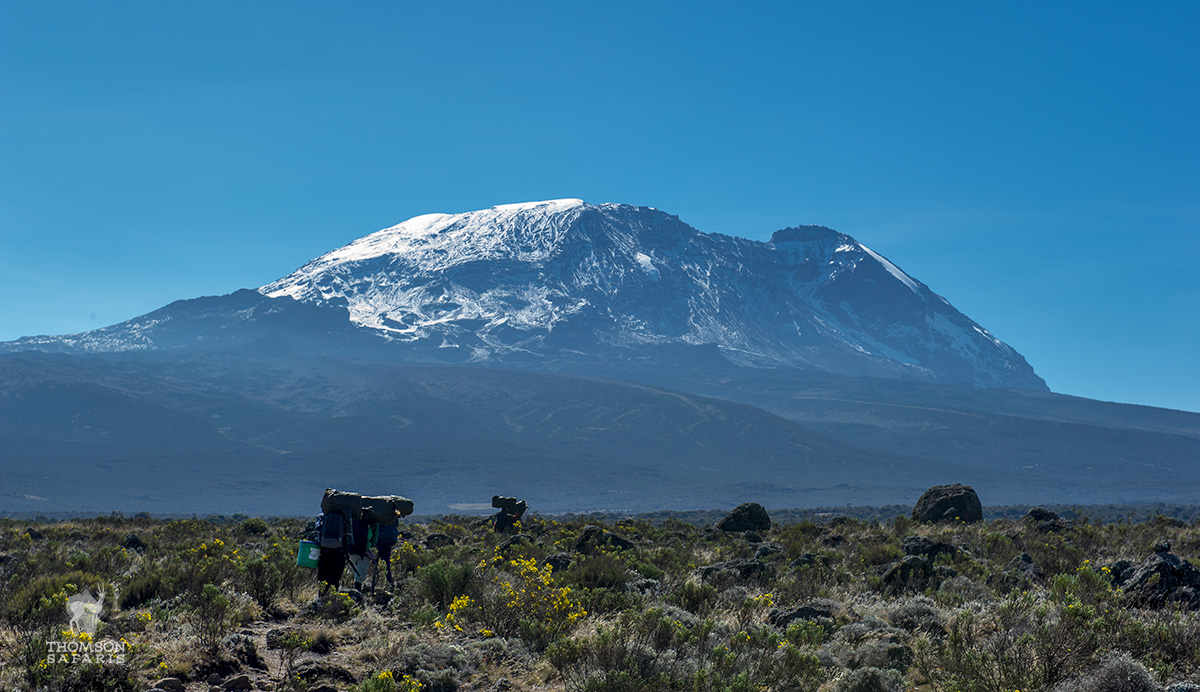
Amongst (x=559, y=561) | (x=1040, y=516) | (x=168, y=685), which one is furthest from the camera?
(x=1040, y=516)

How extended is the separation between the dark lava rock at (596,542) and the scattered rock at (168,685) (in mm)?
9941

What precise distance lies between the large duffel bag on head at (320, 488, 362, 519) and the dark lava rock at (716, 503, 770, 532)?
1530 centimetres

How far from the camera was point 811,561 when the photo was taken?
1460 cm

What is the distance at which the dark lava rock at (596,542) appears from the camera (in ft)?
53.4

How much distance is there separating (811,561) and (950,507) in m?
11.8

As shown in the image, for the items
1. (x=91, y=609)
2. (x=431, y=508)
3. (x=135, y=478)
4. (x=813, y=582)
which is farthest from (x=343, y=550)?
(x=135, y=478)

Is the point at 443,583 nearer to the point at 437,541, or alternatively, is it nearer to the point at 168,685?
the point at 168,685

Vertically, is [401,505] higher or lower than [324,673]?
higher

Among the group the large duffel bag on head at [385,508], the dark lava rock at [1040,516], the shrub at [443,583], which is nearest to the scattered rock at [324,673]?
the shrub at [443,583]

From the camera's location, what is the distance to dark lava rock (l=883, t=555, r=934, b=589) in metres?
11.4

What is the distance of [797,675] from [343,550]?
528 cm

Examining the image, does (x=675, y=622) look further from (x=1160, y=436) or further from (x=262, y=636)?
(x=1160, y=436)

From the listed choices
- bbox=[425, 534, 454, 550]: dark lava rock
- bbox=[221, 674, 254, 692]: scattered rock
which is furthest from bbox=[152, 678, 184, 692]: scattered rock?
bbox=[425, 534, 454, 550]: dark lava rock

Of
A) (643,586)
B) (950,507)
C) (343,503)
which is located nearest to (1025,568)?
(643,586)
